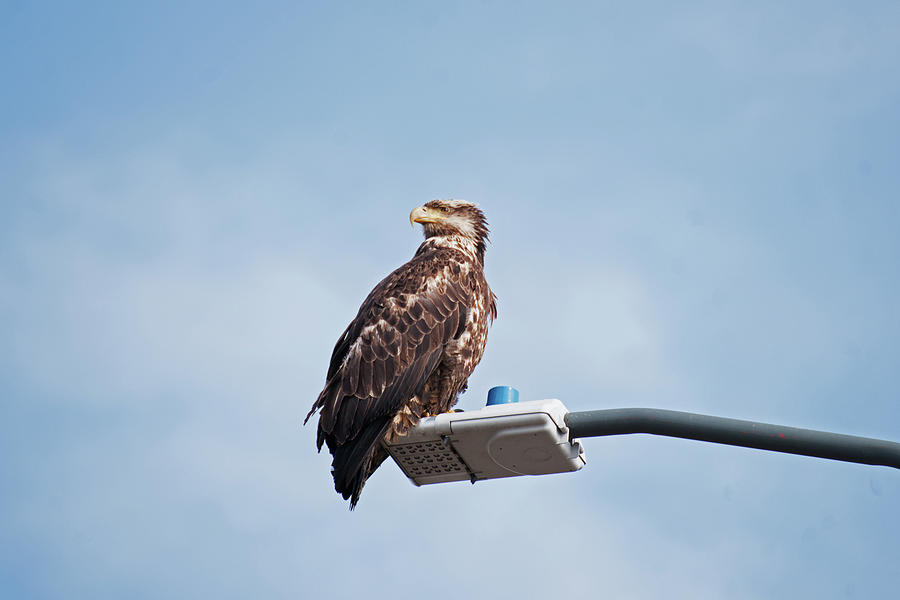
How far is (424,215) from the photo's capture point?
32.9 feet

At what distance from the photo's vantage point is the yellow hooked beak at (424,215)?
9.97 m

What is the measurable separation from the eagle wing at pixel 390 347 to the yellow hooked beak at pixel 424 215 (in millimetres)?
740

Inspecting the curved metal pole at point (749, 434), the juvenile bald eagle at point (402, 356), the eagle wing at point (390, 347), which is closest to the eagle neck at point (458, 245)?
the juvenile bald eagle at point (402, 356)

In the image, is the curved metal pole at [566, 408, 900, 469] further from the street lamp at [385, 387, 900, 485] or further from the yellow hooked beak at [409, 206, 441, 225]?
the yellow hooked beak at [409, 206, 441, 225]

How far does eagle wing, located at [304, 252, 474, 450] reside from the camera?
8.02 metres

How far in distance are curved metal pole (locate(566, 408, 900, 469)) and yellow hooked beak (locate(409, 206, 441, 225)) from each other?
4682 mm

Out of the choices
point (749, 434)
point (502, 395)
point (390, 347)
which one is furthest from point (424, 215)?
point (749, 434)

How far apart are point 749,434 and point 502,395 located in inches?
54.3

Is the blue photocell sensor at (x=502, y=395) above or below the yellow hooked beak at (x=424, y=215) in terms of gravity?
below

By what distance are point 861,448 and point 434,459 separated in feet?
8.12

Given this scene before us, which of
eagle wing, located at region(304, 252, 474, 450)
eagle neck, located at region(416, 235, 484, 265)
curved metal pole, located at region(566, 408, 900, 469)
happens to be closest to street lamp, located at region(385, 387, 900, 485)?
curved metal pole, located at region(566, 408, 900, 469)

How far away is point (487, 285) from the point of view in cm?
942

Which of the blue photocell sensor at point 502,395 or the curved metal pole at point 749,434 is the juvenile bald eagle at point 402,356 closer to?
the blue photocell sensor at point 502,395

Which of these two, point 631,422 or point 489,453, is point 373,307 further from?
point 631,422
